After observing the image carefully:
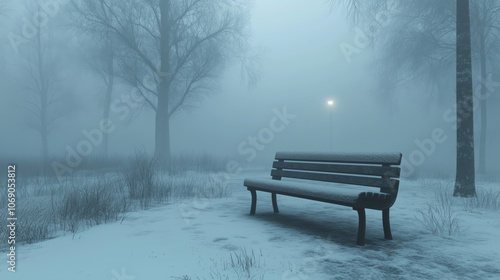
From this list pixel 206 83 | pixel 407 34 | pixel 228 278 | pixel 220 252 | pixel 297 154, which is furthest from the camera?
pixel 206 83

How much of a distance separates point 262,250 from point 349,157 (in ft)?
5.14

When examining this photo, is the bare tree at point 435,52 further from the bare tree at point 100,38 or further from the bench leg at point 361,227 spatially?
the bare tree at point 100,38

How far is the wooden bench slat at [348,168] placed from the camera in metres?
3.51

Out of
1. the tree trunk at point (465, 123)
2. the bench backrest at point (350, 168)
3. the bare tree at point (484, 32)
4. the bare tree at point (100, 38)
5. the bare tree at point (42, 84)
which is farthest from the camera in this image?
the bare tree at point (42, 84)

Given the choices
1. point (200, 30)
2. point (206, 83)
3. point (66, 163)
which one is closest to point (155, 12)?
point (200, 30)

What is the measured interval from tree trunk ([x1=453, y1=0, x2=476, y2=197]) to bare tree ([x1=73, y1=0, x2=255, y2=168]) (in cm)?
970

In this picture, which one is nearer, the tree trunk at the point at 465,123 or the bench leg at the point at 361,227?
the bench leg at the point at 361,227

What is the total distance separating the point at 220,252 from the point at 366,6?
263 inches

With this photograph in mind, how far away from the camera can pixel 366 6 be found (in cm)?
771

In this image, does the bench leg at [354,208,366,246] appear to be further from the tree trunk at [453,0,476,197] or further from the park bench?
the tree trunk at [453,0,476,197]

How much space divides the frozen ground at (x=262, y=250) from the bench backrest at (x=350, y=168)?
609 millimetres

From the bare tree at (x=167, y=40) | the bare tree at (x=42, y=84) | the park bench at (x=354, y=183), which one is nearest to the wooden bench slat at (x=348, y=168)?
the park bench at (x=354, y=183)

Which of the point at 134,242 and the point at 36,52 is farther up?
the point at 36,52

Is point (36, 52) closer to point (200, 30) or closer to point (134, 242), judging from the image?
point (200, 30)
